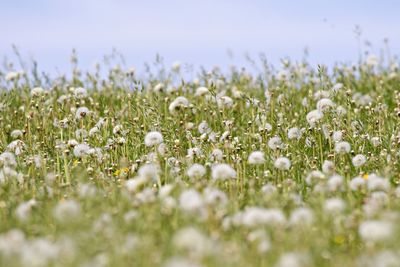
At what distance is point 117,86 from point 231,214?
213 inches

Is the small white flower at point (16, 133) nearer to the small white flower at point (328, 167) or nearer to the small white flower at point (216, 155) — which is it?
the small white flower at point (216, 155)

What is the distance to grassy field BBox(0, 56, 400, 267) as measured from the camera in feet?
8.94

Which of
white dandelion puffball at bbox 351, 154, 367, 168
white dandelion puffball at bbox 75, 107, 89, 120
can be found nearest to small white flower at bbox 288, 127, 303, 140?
white dandelion puffball at bbox 351, 154, 367, 168

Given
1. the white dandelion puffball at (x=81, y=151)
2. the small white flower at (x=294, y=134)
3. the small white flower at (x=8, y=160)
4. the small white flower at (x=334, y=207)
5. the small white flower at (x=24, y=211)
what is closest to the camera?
the small white flower at (x=334, y=207)

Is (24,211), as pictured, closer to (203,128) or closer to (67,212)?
(67,212)

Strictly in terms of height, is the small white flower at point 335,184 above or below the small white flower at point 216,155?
above

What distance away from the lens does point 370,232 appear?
2.67m

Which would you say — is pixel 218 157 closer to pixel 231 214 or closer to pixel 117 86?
pixel 231 214

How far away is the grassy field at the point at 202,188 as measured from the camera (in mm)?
2725

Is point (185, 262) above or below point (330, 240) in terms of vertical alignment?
above

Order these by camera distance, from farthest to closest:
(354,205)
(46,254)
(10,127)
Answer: (10,127), (354,205), (46,254)

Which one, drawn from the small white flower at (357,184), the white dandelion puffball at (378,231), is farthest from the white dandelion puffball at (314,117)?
the white dandelion puffball at (378,231)

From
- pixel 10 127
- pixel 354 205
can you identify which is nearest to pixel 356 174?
pixel 354 205

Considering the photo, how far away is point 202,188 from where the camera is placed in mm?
3715
